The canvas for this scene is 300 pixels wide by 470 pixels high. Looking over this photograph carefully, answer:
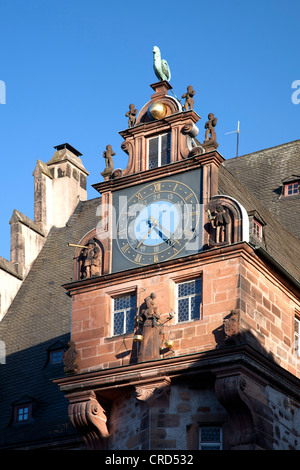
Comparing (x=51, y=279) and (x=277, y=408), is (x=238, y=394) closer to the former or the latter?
(x=277, y=408)

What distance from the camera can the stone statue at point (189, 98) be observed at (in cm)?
3122

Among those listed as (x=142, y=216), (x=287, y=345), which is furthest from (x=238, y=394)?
(x=142, y=216)

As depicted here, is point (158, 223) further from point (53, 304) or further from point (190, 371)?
point (53, 304)

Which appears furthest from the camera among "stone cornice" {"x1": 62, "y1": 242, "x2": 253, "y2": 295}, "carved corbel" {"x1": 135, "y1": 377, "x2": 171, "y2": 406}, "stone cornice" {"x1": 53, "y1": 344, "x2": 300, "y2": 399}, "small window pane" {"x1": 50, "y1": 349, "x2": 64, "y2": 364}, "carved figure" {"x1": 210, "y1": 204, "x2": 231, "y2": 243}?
"small window pane" {"x1": 50, "y1": 349, "x2": 64, "y2": 364}

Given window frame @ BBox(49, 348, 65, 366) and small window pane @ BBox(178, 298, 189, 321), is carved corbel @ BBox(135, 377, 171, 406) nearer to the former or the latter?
small window pane @ BBox(178, 298, 189, 321)

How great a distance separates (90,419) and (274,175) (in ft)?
43.0

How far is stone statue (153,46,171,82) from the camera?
107 ft

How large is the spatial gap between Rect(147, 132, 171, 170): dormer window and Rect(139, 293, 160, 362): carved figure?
12.1 ft

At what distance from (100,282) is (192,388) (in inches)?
145

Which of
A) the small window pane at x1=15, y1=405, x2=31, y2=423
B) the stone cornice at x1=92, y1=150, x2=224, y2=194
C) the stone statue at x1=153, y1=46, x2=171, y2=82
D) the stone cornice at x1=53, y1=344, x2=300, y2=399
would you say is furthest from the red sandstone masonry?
the stone statue at x1=153, y1=46, x2=171, y2=82

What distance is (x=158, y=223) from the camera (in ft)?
98.8

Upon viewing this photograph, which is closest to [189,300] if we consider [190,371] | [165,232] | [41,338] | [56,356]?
[165,232]

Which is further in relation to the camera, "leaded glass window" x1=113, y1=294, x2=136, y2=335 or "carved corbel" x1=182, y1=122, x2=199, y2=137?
"carved corbel" x1=182, y1=122, x2=199, y2=137

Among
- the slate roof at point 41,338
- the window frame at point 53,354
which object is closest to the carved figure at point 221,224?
the slate roof at point 41,338
